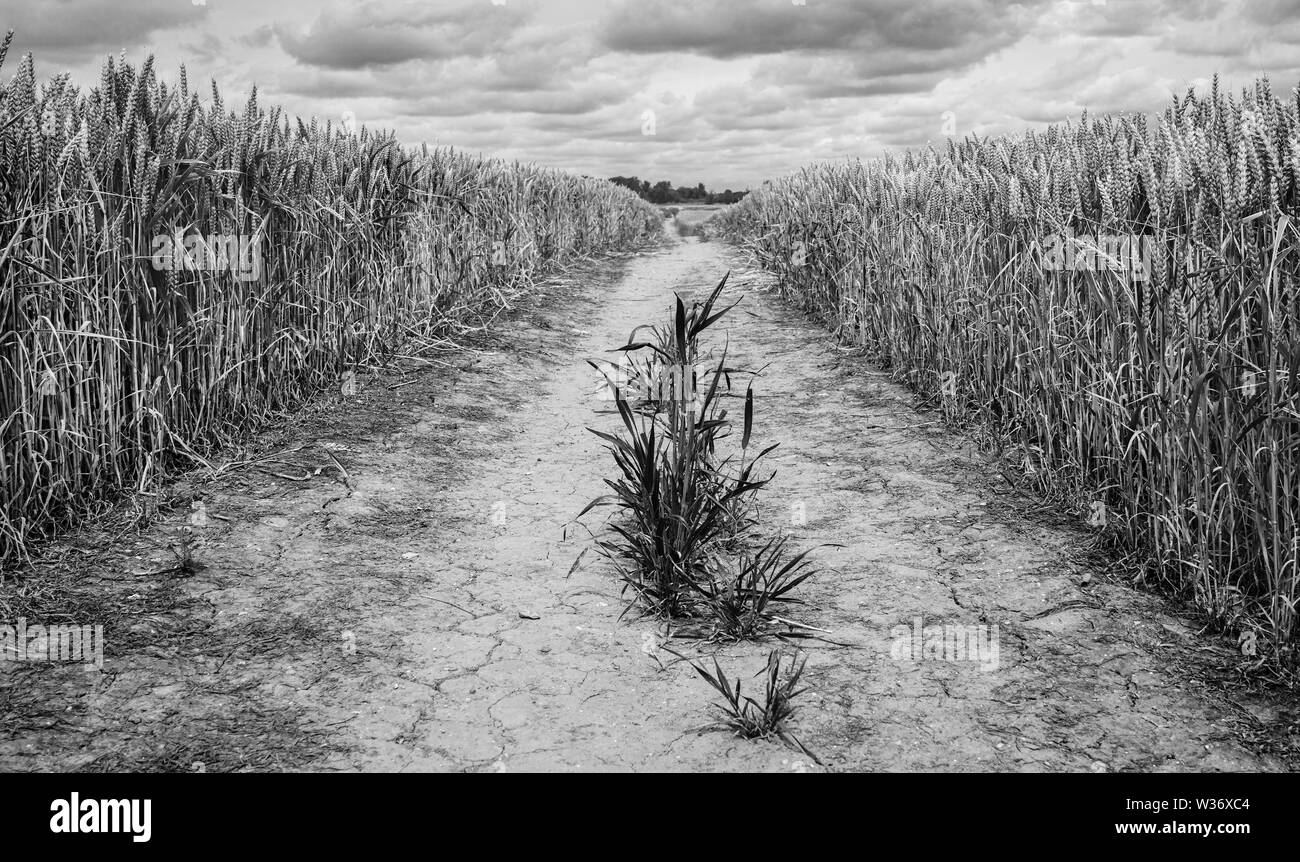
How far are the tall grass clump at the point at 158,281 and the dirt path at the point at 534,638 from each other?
34cm

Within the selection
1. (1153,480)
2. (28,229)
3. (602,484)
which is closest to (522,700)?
(602,484)

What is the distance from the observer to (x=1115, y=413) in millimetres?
3312

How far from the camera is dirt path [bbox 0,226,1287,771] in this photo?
7.54 ft

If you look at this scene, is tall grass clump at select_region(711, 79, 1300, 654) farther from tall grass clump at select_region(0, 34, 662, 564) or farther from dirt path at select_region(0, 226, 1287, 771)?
tall grass clump at select_region(0, 34, 662, 564)

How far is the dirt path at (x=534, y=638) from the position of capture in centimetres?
230

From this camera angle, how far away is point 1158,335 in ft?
10.2

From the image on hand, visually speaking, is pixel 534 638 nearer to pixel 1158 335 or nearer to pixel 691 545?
pixel 691 545

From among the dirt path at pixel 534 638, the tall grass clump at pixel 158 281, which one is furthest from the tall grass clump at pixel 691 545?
the tall grass clump at pixel 158 281

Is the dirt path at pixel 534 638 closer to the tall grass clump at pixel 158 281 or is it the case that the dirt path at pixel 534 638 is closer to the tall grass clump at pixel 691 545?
the tall grass clump at pixel 691 545

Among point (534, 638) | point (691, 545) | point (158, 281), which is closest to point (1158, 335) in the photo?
point (691, 545)

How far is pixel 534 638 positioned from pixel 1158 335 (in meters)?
2.43

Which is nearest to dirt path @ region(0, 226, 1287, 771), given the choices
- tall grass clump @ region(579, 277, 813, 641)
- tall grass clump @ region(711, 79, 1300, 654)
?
tall grass clump @ region(579, 277, 813, 641)
